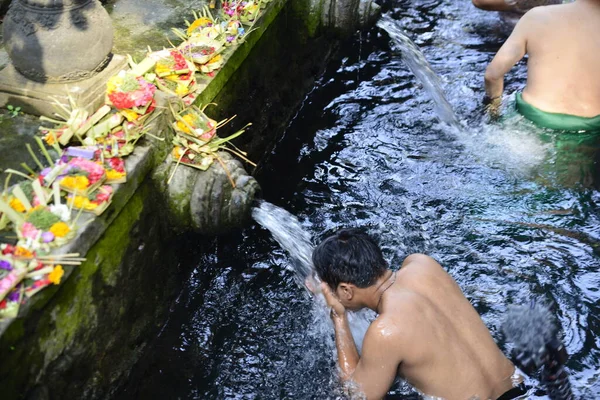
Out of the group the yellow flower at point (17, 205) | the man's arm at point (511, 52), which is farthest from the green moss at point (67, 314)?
the man's arm at point (511, 52)

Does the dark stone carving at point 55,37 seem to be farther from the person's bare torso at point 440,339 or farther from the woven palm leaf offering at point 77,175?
the person's bare torso at point 440,339

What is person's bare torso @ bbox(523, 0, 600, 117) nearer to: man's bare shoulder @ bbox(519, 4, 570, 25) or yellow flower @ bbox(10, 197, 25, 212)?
man's bare shoulder @ bbox(519, 4, 570, 25)

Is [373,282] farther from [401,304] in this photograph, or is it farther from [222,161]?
[222,161]

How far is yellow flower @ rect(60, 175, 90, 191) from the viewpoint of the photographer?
3230mm

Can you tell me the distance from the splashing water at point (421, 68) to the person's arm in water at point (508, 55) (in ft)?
1.80

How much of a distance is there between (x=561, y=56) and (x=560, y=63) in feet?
0.19

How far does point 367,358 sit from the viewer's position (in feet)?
10.5

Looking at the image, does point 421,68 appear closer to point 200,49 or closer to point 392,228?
point 392,228

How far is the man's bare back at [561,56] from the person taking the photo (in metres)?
4.73

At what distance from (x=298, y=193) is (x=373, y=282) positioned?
2.10 m

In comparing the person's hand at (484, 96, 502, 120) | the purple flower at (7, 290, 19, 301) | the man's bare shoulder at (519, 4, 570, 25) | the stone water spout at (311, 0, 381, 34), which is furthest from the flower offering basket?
the person's hand at (484, 96, 502, 120)

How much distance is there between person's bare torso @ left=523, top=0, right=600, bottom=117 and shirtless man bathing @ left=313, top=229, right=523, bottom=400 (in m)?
2.46

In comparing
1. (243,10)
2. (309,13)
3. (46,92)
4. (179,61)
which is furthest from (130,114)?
(309,13)

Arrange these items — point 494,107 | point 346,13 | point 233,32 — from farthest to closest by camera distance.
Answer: point 346,13, point 494,107, point 233,32
